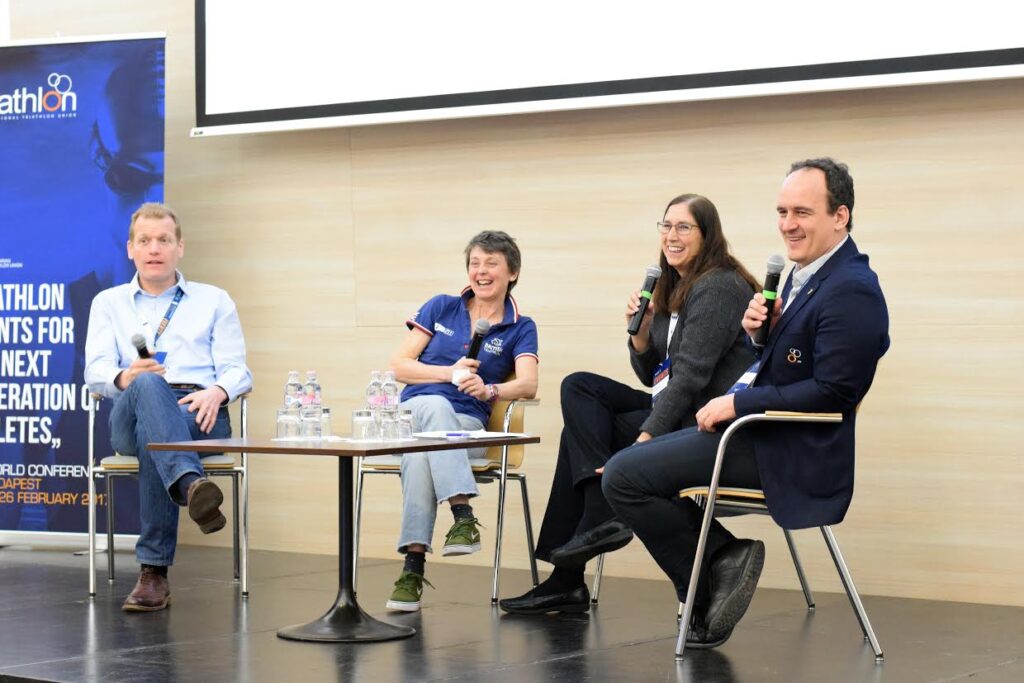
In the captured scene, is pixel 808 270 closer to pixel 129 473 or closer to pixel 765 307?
pixel 765 307

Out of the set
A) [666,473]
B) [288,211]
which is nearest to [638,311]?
[666,473]

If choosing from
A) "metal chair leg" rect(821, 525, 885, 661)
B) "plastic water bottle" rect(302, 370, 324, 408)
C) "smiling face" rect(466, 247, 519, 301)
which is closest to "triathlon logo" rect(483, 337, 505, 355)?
"smiling face" rect(466, 247, 519, 301)

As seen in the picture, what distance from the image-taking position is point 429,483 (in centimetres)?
437

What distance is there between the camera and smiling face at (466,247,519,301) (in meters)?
4.67

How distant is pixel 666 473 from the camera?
3660 millimetres

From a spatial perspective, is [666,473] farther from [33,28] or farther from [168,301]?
[33,28]

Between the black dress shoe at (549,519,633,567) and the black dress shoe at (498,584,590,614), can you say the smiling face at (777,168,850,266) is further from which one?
the black dress shoe at (498,584,590,614)

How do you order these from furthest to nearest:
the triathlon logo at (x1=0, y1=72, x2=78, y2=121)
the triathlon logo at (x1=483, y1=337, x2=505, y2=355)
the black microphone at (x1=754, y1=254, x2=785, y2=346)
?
the triathlon logo at (x1=0, y1=72, x2=78, y2=121), the triathlon logo at (x1=483, y1=337, x2=505, y2=355), the black microphone at (x1=754, y1=254, x2=785, y2=346)

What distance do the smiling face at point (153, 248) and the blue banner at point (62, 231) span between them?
2.64ft

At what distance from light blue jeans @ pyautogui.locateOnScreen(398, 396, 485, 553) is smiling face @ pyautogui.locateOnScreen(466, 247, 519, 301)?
475mm

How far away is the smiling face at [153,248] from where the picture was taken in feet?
16.2

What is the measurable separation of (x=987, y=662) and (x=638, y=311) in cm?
129

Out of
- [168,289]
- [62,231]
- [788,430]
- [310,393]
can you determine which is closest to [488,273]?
[310,393]

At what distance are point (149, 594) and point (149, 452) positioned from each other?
432mm
